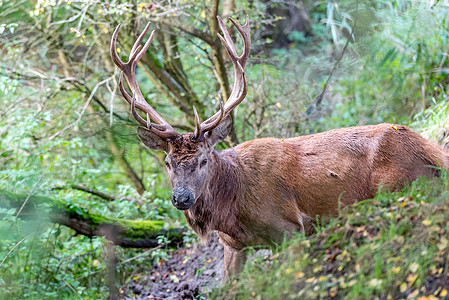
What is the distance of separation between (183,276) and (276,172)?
2.89 meters

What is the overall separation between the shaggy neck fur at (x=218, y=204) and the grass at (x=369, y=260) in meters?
1.33

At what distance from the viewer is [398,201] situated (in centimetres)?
468

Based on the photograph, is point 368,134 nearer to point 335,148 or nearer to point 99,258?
point 335,148

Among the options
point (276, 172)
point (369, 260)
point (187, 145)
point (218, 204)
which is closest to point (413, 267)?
point (369, 260)

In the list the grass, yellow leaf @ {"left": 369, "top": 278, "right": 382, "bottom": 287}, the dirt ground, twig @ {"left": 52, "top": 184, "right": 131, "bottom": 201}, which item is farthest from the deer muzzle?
twig @ {"left": 52, "top": 184, "right": 131, "bottom": 201}

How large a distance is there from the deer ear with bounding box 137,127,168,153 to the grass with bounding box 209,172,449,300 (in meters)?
2.01

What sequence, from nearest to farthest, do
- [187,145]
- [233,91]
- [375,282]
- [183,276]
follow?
[375,282] → [187,145] → [233,91] → [183,276]

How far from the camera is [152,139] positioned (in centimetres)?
616

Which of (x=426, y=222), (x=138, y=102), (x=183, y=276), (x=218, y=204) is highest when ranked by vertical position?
(x=138, y=102)

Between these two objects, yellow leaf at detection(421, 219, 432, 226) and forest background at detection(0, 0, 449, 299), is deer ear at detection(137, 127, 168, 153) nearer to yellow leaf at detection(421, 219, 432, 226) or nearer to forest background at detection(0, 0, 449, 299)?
forest background at detection(0, 0, 449, 299)

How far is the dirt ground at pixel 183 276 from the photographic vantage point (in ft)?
24.7

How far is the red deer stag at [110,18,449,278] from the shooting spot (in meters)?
5.95

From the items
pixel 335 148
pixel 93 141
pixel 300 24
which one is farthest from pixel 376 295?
pixel 300 24

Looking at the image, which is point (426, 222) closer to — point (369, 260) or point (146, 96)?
point (369, 260)
